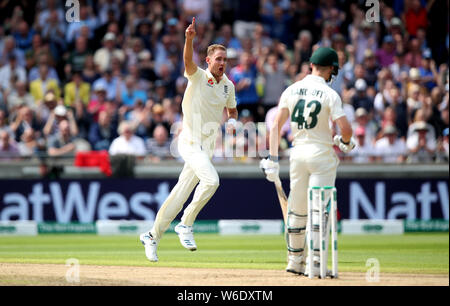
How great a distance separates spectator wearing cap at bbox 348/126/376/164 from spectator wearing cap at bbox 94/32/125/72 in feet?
16.7

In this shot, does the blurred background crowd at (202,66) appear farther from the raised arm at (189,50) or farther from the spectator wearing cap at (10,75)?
the raised arm at (189,50)

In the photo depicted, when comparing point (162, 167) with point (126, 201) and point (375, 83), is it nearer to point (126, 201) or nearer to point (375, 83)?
point (126, 201)

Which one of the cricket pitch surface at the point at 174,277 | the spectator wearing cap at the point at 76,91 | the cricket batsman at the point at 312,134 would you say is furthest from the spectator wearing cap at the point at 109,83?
the cricket batsman at the point at 312,134

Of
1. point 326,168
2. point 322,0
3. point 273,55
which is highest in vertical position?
point 322,0

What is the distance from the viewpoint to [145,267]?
902cm

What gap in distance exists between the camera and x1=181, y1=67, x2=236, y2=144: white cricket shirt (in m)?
9.08

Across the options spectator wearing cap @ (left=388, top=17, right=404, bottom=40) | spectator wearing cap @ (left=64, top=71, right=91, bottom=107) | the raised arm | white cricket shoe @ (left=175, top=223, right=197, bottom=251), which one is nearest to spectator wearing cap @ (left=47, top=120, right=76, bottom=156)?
spectator wearing cap @ (left=64, top=71, right=91, bottom=107)

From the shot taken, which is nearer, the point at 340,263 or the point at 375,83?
the point at 340,263

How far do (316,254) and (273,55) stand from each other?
8410mm

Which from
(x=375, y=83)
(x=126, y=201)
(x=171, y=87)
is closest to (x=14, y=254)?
(x=126, y=201)

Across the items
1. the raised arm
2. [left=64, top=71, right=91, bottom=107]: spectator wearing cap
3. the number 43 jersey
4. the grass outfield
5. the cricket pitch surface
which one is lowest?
the grass outfield

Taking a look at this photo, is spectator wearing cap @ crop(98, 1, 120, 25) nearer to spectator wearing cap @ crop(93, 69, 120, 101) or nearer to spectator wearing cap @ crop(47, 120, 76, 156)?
spectator wearing cap @ crop(93, 69, 120, 101)

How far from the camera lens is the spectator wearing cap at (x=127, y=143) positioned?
591 inches

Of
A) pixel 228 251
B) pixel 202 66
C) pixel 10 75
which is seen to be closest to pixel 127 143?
pixel 202 66
